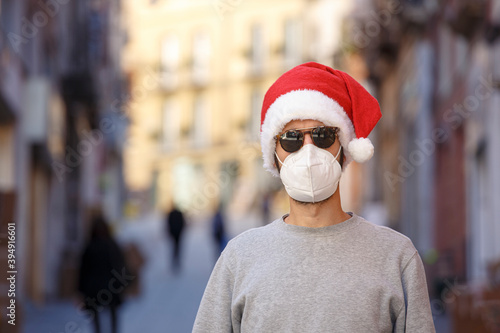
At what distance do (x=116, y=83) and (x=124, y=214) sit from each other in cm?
708

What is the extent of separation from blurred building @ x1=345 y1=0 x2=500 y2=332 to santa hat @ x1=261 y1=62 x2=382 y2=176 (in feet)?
21.4

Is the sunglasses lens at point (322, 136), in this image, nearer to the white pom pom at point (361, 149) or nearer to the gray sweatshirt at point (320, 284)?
the white pom pom at point (361, 149)

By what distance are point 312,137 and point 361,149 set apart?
163mm

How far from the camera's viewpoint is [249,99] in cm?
4788

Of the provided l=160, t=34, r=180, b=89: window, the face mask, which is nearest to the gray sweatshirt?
the face mask

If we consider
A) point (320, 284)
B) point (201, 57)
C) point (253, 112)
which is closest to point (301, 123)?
point (320, 284)

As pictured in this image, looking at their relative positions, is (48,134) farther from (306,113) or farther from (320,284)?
(320,284)

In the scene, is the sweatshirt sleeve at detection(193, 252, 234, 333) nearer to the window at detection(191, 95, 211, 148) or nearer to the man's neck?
Answer: the man's neck

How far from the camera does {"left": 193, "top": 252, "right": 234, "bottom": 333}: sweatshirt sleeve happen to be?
2.77 metres

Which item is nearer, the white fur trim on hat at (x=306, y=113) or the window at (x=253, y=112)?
the white fur trim on hat at (x=306, y=113)

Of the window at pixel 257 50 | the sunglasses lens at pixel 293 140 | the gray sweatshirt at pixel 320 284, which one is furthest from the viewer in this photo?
the window at pixel 257 50

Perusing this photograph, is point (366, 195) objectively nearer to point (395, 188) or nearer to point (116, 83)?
point (395, 188)

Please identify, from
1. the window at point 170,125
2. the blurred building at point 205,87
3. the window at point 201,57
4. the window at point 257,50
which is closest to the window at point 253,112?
the blurred building at point 205,87

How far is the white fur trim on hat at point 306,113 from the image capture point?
9.24 ft
